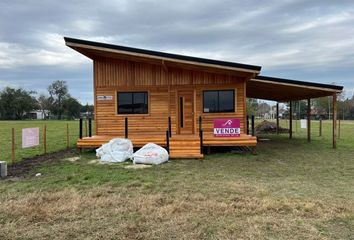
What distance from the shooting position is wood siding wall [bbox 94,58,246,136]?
13.0m

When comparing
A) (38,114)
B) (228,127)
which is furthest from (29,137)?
(38,114)

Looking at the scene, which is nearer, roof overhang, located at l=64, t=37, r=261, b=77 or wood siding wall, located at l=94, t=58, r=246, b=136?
roof overhang, located at l=64, t=37, r=261, b=77

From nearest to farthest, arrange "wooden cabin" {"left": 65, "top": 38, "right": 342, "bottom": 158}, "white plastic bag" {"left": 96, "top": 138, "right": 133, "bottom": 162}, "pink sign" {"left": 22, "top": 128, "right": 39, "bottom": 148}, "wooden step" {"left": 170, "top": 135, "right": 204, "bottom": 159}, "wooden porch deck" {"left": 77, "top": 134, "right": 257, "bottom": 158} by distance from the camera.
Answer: "pink sign" {"left": 22, "top": 128, "right": 39, "bottom": 148}, "white plastic bag" {"left": 96, "top": 138, "right": 133, "bottom": 162}, "wooden step" {"left": 170, "top": 135, "right": 204, "bottom": 159}, "wooden porch deck" {"left": 77, "top": 134, "right": 257, "bottom": 158}, "wooden cabin" {"left": 65, "top": 38, "right": 342, "bottom": 158}

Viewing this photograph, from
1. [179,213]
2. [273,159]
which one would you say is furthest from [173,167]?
[179,213]

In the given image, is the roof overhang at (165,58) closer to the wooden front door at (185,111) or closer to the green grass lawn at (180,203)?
the wooden front door at (185,111)

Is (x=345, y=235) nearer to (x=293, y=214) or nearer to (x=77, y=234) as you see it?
(x=293, y=214)

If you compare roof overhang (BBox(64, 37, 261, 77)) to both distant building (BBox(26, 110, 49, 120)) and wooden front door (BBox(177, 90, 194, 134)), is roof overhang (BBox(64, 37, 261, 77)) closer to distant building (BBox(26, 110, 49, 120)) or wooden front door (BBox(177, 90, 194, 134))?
wooden front door (BBox(177, 90, 194, 134))

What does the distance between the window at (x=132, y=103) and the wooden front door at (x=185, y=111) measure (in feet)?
4.55

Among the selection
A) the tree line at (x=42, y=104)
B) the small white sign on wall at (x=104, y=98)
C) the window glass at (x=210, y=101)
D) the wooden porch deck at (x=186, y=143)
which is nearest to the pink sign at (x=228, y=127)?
the wooden porch deck at (x=186, y=143)

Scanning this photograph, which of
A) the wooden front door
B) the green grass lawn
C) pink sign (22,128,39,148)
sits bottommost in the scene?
the green grass lawn

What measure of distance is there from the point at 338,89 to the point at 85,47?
9853mm

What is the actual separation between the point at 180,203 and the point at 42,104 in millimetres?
91657

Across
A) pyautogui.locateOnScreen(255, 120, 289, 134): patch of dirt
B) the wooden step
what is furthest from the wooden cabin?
pyautogui.locateOnScreen(255, 120, 289, 134): patch of dirt

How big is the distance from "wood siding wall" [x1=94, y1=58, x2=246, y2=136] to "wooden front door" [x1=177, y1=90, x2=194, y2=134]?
155 mm
